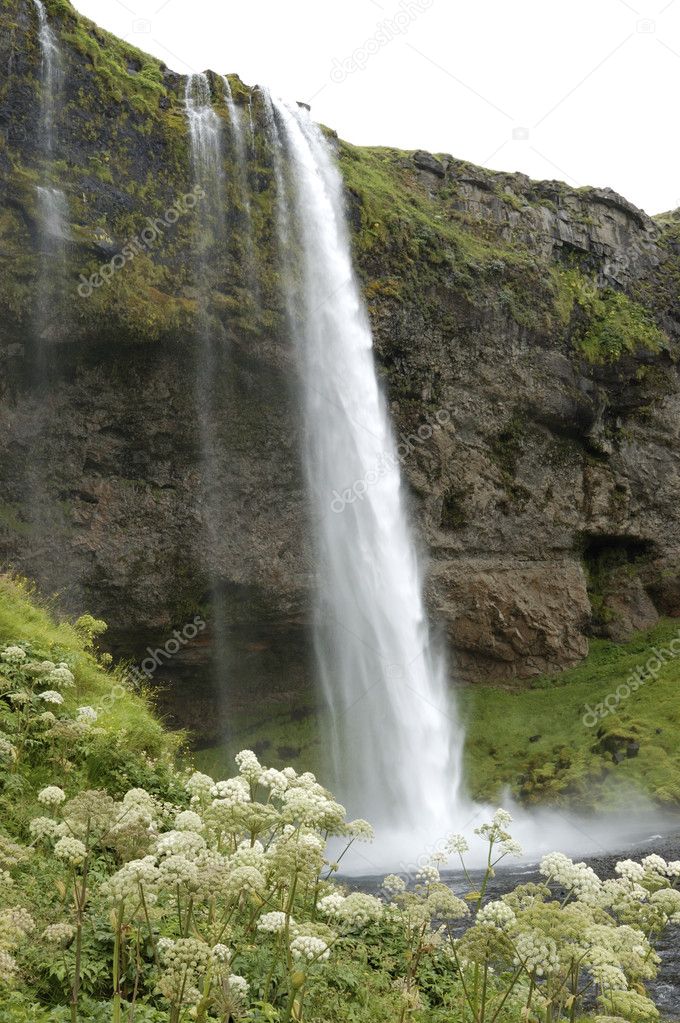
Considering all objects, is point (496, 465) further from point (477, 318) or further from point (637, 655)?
point (637, 655)

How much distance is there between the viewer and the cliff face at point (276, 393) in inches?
853

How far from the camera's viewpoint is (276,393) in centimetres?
2453

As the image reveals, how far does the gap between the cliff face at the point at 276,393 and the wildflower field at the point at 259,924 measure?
16995 mm

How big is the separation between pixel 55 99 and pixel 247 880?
81.4ft

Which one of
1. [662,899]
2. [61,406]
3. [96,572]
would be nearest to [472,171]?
[61,406]

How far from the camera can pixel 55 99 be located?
868 inches

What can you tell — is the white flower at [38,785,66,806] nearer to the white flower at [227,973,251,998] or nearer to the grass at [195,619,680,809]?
the white flower at [227,973,251,998]

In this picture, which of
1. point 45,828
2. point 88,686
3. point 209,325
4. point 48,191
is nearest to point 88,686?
point 88,686

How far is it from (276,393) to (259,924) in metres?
21.9

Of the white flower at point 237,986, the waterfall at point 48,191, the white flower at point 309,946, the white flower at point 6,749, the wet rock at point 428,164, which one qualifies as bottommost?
the white flower at point 237,986

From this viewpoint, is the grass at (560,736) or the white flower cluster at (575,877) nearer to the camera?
the white flower cluster at (575,877)

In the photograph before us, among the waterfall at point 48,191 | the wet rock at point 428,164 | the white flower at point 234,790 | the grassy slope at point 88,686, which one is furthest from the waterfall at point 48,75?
the white flower at point 234,790

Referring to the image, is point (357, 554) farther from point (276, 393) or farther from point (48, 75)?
point (48, 75)

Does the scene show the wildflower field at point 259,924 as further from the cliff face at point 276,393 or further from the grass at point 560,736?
the grass at point 560,736
